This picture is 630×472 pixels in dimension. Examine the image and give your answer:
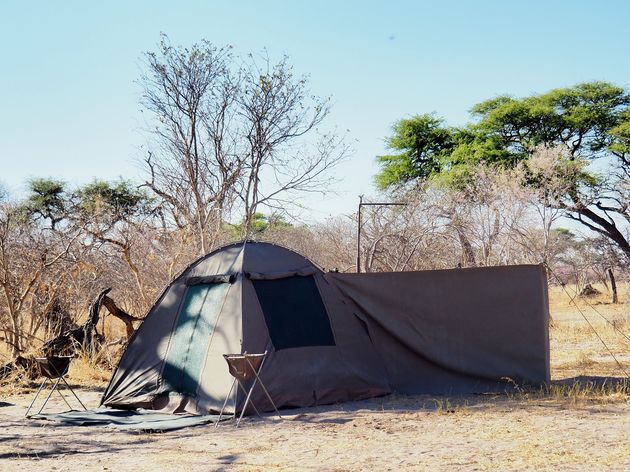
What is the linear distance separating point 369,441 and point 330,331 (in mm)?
2487

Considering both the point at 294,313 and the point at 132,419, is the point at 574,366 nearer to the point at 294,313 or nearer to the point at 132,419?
the point at 294,313

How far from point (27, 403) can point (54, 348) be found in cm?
115

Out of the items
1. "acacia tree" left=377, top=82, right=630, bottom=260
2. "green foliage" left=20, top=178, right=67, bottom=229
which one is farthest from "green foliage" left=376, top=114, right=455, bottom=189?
"green foliage" left=20, top=178, right=67, bottom=229

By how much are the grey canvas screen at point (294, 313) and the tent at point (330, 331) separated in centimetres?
1

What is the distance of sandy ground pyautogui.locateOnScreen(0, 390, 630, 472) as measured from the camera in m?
6.16

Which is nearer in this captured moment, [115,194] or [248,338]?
[248,338]

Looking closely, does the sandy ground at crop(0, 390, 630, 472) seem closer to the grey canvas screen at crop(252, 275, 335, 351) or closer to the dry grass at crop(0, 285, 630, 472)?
the dry grass at crop(0, 285, 630, 472)

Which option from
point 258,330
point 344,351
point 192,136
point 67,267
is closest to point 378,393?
point 344,351

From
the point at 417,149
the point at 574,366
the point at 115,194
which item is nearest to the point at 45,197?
the point at 115,194

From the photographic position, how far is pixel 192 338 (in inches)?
356

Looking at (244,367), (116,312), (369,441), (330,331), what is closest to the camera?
(369,441)

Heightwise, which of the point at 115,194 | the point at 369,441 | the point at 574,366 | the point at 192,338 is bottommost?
the point at 369,441

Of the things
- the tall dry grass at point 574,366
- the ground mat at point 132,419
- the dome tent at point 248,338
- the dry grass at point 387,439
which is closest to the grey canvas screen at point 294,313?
the dome tent at point 248,338

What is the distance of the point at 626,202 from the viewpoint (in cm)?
2600
